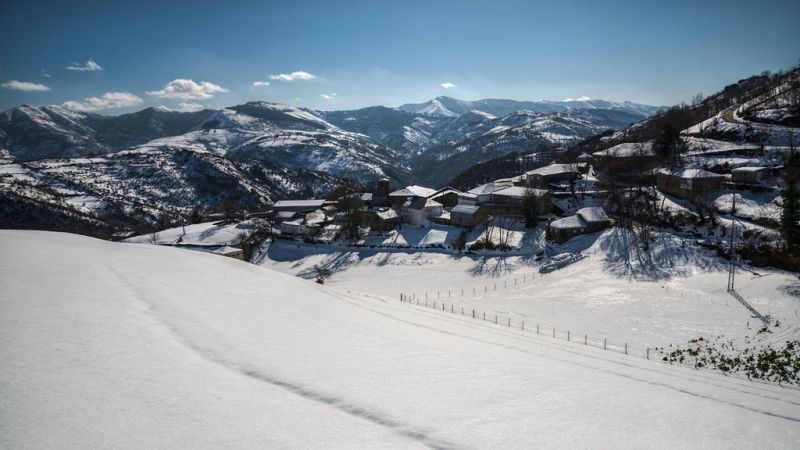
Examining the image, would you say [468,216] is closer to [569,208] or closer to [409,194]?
[569,208]

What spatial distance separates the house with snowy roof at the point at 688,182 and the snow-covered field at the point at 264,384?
2234 inches

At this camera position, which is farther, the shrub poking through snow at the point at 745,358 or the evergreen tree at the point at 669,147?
the evergreen tree at the point at 669,147

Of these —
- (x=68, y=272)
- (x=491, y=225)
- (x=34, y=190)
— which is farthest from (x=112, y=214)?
(x=68, y=272)

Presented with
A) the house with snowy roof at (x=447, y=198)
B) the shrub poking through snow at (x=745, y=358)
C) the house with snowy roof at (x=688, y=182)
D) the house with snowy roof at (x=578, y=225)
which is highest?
the house with snowy roof at (x=688, y=182)

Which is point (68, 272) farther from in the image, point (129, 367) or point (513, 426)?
point (513, 426)

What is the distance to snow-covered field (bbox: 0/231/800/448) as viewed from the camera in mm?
4559

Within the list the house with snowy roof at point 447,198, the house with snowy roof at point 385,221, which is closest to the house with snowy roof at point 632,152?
the house with snowy roof at point 447,198

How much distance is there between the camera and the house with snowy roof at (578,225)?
53.3 m

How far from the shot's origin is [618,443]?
577 centimetres

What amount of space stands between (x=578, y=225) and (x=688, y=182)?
67.8 feet

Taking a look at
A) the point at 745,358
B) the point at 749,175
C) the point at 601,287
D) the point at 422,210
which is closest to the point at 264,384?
the point at 745,358

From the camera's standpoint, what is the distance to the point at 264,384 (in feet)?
19.3

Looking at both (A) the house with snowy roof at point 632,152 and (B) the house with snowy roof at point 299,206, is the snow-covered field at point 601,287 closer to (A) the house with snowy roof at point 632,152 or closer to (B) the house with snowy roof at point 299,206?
(A) the house with snowy roof at point 632,152

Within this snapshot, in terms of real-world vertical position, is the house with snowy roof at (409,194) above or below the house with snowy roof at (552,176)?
below
